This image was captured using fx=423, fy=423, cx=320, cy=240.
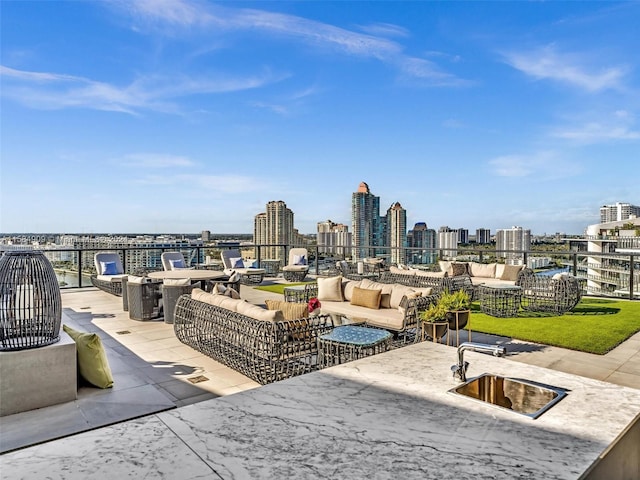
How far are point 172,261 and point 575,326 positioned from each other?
337 inches

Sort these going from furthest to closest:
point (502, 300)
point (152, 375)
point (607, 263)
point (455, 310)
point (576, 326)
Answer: point (607, 263) < point (502, 300) < point (576, 326) < point (455, 310) < point (152, 375)

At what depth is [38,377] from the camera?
334 cm

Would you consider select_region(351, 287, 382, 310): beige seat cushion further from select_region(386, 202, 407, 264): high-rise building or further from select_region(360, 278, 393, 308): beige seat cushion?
select_region(386, 202, 407, 264): high-rise building

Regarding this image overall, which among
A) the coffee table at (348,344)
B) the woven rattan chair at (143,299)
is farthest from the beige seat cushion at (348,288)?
the woven rattan chair at (143,299)

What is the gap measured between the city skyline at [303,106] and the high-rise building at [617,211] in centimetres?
39

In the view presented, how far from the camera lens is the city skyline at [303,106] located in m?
9.23

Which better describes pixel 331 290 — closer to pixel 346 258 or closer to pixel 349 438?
pixel 349 438

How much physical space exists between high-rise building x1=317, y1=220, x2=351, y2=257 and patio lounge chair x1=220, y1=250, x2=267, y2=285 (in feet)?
7.67

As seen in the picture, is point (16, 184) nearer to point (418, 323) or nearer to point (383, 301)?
point (383, 301)

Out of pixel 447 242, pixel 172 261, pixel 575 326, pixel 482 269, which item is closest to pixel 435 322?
pixel 575 326

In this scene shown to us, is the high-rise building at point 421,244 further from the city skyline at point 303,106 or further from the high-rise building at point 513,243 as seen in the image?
the high-rise building at point 513,243

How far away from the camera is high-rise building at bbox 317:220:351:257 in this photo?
42.2 feet

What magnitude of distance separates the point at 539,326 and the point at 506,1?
684 centimetres

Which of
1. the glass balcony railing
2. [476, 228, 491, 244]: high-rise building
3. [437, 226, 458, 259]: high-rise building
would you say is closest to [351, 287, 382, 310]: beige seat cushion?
the glass balcony railing
